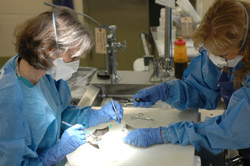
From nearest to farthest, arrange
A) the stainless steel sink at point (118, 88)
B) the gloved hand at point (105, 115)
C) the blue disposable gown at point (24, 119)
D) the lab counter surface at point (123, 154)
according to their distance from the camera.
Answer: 1. the blue disposable gown at point (24, 119)
2. the lab counter surface at point (123, 154)
3. the gloved hand at point (105, 115)
4. the stainless steel sink at point (118, 88)

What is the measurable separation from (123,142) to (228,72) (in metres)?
0.65

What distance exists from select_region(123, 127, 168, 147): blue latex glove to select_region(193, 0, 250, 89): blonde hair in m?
0.46

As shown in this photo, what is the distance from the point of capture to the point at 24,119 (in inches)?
52.3

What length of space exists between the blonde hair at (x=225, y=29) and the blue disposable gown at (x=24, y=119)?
771 mm

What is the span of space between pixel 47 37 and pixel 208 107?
1.06 m

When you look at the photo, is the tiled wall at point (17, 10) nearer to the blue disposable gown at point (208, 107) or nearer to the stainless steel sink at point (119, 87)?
the stainless steel sink at point (119, 87)

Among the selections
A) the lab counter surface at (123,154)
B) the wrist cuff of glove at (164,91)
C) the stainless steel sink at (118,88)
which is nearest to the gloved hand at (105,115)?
the lab counter surface at (123,154)

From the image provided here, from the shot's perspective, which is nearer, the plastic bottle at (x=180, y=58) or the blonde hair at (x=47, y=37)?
the blonde hair at (x=47, y=37)

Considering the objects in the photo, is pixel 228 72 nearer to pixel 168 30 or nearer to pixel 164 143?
pixel 164 143

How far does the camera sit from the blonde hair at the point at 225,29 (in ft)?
4.28

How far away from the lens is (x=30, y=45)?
4.35 ft

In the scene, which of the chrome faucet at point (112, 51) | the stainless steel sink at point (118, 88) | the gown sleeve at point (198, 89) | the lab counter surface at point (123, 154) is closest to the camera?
the lab counter surface at point (123, 154)

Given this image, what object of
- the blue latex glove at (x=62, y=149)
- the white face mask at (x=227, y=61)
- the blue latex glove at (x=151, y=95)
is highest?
the white face mask at (x=227, y=61)

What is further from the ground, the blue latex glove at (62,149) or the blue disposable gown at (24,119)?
the blue disposable gown at (24,119)
